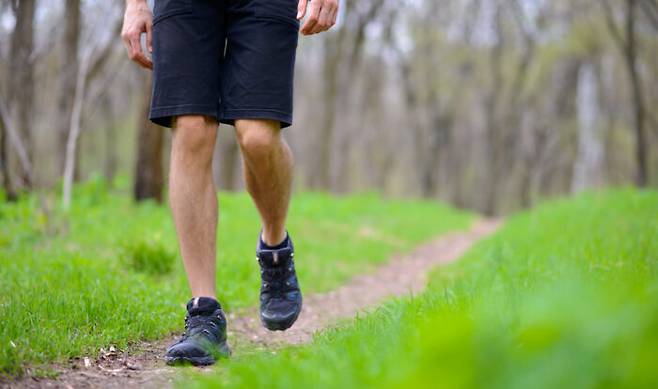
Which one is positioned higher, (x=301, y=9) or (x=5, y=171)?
(x=301, y=9)

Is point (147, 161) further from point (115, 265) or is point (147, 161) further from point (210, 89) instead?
point (210, 89)

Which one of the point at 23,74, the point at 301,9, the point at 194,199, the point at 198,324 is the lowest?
the point at 198,324

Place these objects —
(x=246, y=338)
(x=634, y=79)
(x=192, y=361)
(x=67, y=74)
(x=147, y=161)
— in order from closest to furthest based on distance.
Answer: (x=192, y=361)
(x=246, y=338)
(x=147, y=161)
(x=67, y=74)
(x=634, y=79)

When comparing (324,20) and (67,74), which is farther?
(67,74)

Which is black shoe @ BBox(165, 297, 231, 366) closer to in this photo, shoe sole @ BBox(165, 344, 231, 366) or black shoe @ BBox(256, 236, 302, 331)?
shoe sole @ BBox(165, 344, 231, 366)

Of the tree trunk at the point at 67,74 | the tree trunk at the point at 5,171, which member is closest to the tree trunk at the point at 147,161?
the tree trunk at the point at 5,171

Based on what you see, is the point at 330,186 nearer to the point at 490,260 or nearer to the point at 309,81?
the point at 490,260

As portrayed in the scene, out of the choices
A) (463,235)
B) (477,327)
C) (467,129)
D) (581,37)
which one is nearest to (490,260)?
(477,327)

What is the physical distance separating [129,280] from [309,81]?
36.9 meters

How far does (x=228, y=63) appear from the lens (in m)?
2.79

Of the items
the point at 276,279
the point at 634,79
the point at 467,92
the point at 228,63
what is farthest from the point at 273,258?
the point at 467,92

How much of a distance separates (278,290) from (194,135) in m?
0.83

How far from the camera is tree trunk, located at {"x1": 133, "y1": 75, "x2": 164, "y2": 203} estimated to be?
346 inches

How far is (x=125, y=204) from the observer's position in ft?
28.9
